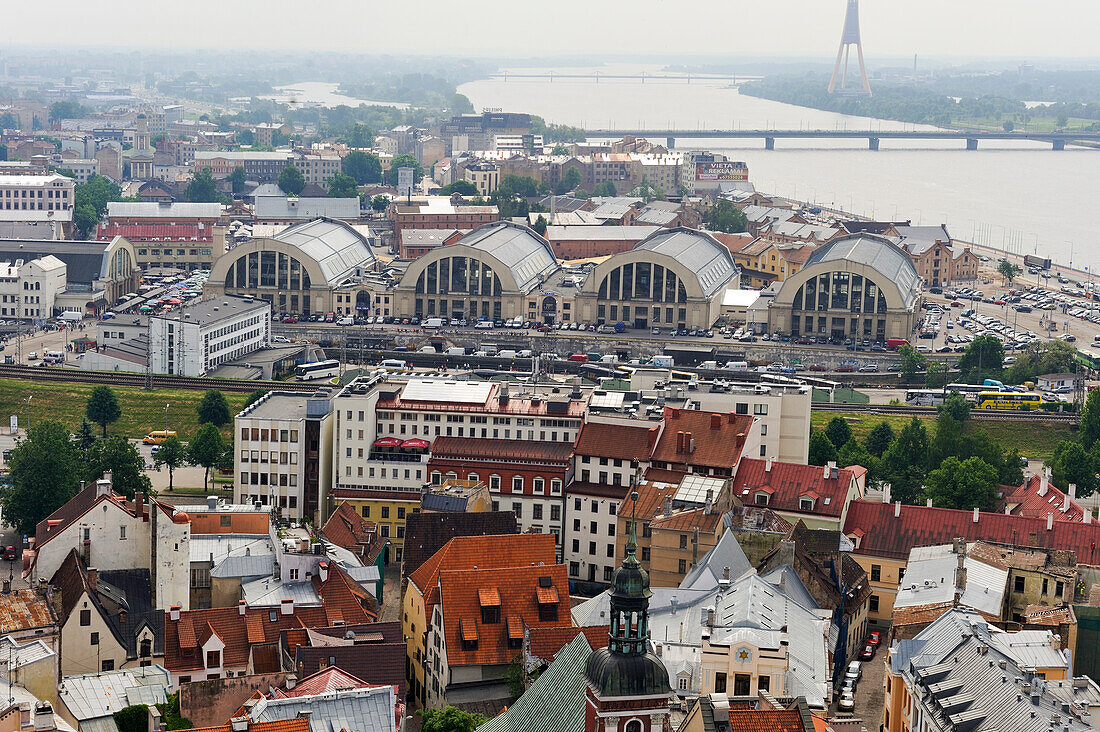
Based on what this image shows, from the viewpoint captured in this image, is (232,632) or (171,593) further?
(171,593)

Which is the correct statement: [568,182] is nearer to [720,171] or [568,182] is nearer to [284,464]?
[720,171]

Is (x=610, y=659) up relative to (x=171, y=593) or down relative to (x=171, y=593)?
up

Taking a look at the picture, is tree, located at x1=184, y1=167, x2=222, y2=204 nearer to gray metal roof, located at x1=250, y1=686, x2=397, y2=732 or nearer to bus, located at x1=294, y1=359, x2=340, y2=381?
bus, located at x1=294, y1=359, x2=340, y2=381

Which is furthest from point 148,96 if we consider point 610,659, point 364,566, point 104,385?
point 610,659

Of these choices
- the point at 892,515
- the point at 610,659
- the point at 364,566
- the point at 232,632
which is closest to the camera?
the point at 610,659

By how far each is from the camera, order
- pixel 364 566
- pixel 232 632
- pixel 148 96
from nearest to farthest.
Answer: pixel 232 632 → pixel 364 566 → pixel 148 96

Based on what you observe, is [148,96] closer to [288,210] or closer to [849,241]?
[288,210]

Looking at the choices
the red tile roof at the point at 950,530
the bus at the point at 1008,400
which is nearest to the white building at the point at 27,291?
the bus at the point at 1008,400
